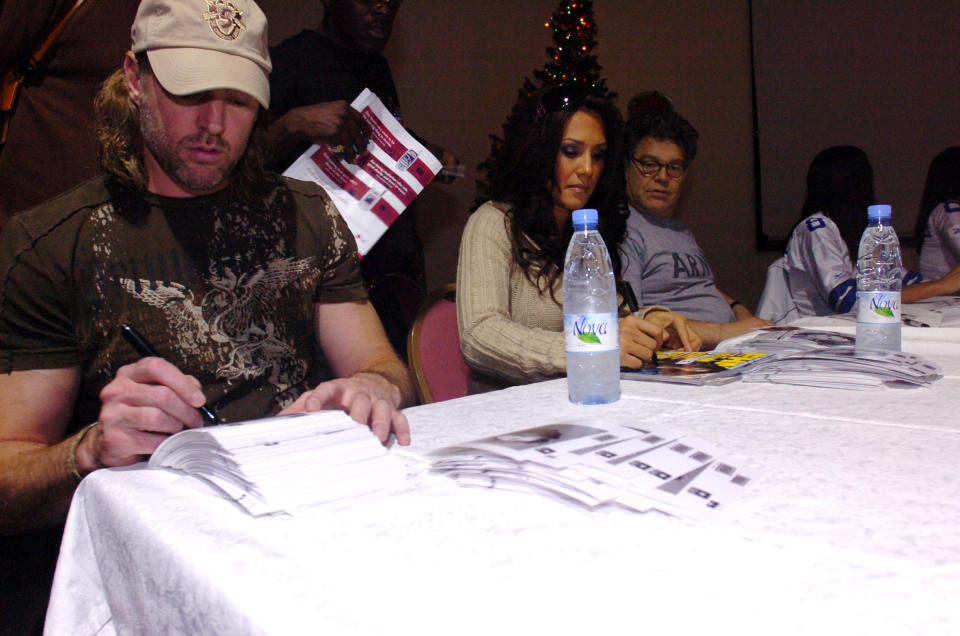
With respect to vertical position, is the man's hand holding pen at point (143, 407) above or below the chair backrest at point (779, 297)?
above

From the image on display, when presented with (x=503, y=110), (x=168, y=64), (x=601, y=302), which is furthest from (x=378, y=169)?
(x=503, y=110)

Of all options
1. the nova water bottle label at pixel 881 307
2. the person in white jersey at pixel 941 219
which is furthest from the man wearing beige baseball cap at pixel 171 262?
the person in white jersey at pixel 941 219

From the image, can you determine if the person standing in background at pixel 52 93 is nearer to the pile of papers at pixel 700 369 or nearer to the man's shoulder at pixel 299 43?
the man's shoulder at pixel 299 43

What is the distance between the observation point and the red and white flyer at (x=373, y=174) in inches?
63.3

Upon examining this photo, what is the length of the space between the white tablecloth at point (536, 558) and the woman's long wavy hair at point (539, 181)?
1.01 meters

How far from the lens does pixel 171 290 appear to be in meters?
1.11

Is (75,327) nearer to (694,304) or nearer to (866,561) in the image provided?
(866,561)

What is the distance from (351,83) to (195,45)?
1.10m

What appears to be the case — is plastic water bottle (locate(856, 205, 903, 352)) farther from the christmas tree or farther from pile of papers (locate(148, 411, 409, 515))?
the christmas tree

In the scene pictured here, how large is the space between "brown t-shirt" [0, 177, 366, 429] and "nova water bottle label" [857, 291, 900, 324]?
1000 millimetres

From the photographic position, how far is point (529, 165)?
6.23ft

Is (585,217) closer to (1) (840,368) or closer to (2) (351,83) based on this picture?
(1) (840,368)

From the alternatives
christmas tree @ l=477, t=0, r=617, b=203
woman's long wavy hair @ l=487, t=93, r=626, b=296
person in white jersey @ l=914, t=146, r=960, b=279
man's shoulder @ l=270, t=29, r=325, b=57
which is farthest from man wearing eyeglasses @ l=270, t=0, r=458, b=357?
person in white jersey @ l=914, t=146, r=960, b=279

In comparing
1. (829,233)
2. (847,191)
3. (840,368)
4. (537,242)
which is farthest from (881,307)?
(847,191)
